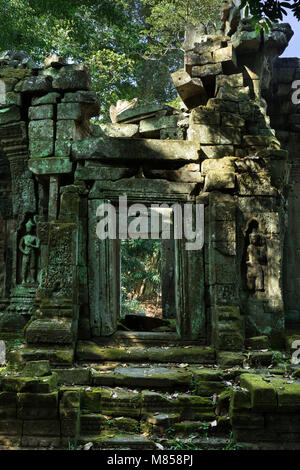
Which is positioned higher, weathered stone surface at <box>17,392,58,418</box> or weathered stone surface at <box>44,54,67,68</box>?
weathered stone surface at <box>44,54,67,68</box>

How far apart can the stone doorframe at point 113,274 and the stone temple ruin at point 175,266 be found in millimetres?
16

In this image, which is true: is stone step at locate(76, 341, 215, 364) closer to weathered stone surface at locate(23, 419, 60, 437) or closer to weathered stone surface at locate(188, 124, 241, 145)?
weathered stone surface at locate(23, 419, 60, 437)

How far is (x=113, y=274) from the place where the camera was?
7.53 m

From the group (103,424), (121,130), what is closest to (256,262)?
(103,424)

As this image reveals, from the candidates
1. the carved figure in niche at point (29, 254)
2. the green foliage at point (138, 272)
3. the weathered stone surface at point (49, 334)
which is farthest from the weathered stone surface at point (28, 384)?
the green foliage at point (138, 272)

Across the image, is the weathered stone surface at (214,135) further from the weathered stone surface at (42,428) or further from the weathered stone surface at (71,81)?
the weathered stone surface at (42,428)

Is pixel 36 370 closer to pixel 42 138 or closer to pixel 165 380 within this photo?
pixel 165 380

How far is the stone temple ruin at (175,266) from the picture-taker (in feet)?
16.5

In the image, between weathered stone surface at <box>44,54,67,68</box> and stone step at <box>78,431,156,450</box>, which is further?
weathered stone surface at <box>44,54,67,68</box>

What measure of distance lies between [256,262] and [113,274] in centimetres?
225

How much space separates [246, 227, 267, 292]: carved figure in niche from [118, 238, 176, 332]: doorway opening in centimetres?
183

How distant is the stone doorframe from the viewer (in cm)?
735

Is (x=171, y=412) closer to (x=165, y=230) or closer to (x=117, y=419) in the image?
(x=117, y=419)

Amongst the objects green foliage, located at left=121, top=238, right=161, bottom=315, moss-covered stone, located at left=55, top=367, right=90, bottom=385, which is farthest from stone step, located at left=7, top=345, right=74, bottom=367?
green foliage, located at left=121, top=238, right=161, bottom=315
